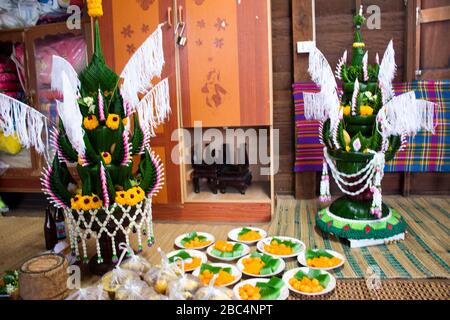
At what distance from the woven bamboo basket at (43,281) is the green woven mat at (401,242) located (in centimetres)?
114

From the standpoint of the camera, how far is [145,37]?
2.84 m

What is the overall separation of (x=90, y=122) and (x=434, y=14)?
2660 mm

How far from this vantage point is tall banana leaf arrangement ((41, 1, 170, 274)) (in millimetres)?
1948

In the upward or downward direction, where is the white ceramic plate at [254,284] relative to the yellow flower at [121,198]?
downward

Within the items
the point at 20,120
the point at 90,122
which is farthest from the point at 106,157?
the point at 20,120

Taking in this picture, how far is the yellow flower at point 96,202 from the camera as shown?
6.35ft

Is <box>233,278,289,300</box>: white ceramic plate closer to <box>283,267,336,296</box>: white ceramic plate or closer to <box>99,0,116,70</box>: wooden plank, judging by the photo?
<box>283,267,336,296</box>: white ceramic plate

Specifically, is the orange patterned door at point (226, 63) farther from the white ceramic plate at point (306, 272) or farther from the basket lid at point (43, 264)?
the basket lid at point (43, 264)

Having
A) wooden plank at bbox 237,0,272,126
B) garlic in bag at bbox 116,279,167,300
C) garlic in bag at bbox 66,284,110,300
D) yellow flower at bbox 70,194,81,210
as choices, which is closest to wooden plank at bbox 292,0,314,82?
wooden plank at bbox 237,0,272,126

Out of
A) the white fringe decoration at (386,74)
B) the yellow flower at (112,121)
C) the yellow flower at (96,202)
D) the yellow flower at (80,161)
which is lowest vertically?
the yellow flower at (96,202)

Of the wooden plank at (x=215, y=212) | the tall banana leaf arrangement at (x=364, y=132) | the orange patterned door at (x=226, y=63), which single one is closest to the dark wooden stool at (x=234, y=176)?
the wooden plank at (x=215, y=212)
